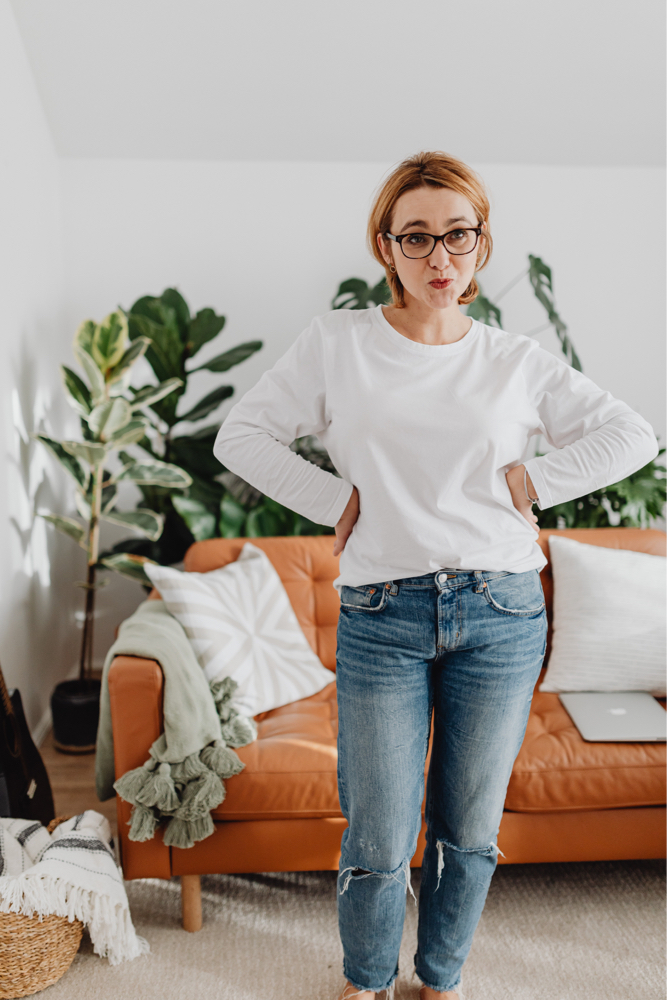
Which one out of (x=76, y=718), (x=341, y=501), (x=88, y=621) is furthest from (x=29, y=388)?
(x=341, y=501)

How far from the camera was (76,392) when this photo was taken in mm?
2248

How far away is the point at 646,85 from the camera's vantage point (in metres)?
2.45

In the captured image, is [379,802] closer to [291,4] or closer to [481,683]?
[481,683]

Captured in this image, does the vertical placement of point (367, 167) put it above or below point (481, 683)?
above

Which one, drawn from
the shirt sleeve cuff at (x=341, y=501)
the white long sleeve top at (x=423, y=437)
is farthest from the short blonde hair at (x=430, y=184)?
the shirt sleeve cuff at (x=341, y=501)

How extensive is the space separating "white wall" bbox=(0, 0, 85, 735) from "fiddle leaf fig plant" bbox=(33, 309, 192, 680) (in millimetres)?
129

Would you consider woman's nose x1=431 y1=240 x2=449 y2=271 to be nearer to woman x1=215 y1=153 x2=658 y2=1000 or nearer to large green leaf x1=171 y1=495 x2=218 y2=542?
woman x1=215 y1=153 x2=658 y2=1000

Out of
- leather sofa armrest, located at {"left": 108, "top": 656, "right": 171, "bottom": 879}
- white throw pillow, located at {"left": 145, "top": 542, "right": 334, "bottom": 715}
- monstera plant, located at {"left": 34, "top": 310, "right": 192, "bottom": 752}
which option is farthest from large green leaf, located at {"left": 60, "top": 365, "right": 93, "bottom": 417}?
leather sofa armrest, located at {"left": 108, "top": 656, "right": 171, "bottom": 879}

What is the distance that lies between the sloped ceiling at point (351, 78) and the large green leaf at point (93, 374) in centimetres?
90

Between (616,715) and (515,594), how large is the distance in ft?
2.70

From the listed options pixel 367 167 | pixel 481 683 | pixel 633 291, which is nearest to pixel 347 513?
pixel 481 683

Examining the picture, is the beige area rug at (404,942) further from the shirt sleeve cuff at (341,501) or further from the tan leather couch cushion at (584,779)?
the shirt sleeve cuff at (341,501)

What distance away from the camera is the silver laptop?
64.0 inches

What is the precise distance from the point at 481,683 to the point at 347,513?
1.03 ft
